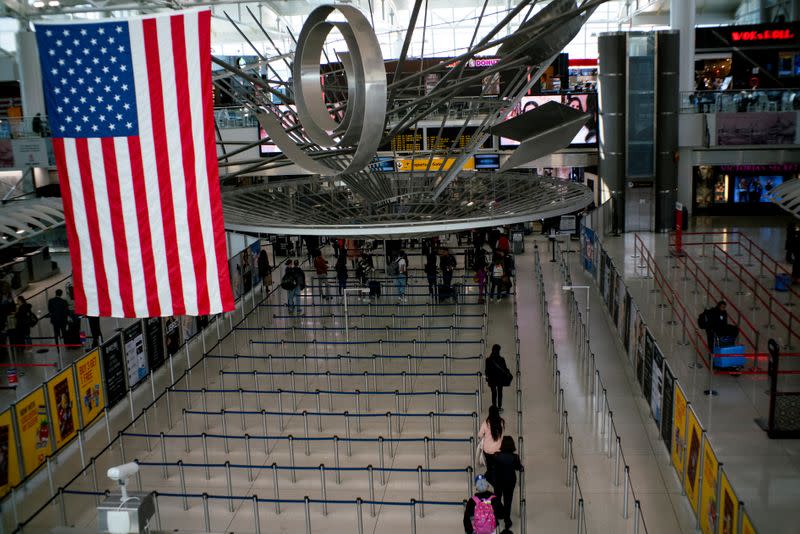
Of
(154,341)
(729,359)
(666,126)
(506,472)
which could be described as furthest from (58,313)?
(666,126)

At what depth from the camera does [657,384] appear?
1301cm

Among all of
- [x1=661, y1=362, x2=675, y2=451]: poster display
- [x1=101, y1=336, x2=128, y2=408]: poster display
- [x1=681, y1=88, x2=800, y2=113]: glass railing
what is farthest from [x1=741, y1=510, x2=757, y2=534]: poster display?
[x1=681, y1=88, x2=800, y2=113]: glass railing

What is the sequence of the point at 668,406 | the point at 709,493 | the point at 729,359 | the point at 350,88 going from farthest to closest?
1. the point at 729,359
2. the point at 668,406
3. the point at 350,88
4. the point at 709,493

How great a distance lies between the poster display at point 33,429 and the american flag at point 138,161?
2879 millimetres

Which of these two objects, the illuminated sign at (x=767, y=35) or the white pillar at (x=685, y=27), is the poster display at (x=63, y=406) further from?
the illuminated sign at (x=767, y=35)

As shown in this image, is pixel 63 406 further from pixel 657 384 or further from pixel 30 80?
pixel 30 80

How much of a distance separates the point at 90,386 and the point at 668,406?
974cm

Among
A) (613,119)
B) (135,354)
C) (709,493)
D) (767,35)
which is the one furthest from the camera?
(767,35)

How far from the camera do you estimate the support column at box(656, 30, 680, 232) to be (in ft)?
105

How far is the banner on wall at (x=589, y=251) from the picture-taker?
2461 centimetres

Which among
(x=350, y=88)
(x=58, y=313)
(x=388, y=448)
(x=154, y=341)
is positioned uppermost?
(x=350, y=88)

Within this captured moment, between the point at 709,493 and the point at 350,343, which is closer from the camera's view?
the point at 709,493

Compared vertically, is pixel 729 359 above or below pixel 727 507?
below

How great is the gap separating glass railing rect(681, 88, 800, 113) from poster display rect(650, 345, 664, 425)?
22.9 meters
